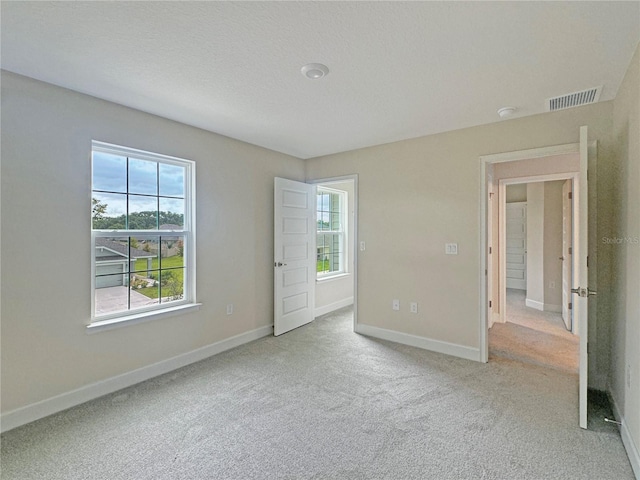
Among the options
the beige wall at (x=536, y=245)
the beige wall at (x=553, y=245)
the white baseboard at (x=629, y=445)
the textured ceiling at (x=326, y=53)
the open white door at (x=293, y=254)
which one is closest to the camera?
the textured ceiling at (x=326, y=53)

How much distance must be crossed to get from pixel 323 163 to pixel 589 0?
3.16 metres

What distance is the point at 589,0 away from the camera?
4.72ft

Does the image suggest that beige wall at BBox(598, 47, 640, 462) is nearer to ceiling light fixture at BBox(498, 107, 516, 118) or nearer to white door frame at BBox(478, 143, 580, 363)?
ceiling light fixture at BBox(498, 107, 516, 118)

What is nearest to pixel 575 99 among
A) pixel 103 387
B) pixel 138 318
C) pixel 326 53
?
pixel 326 53

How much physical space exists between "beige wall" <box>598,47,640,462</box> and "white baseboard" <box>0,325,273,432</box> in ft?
11.0

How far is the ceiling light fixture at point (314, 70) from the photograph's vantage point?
200 cm

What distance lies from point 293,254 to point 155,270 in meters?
1.76

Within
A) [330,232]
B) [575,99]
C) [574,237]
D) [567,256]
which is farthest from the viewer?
[330,232]

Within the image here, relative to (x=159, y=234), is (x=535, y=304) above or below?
below

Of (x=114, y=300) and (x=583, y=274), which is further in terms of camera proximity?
(x=114, y=300)

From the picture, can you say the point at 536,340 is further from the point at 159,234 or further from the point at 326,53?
the point at 159,234

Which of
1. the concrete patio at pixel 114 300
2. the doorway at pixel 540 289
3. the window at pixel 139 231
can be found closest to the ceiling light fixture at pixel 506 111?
the doorway at pixel 540 289

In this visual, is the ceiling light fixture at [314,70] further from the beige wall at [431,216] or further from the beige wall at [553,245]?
the beige wall at [553,245]

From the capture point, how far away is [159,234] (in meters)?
2.94
